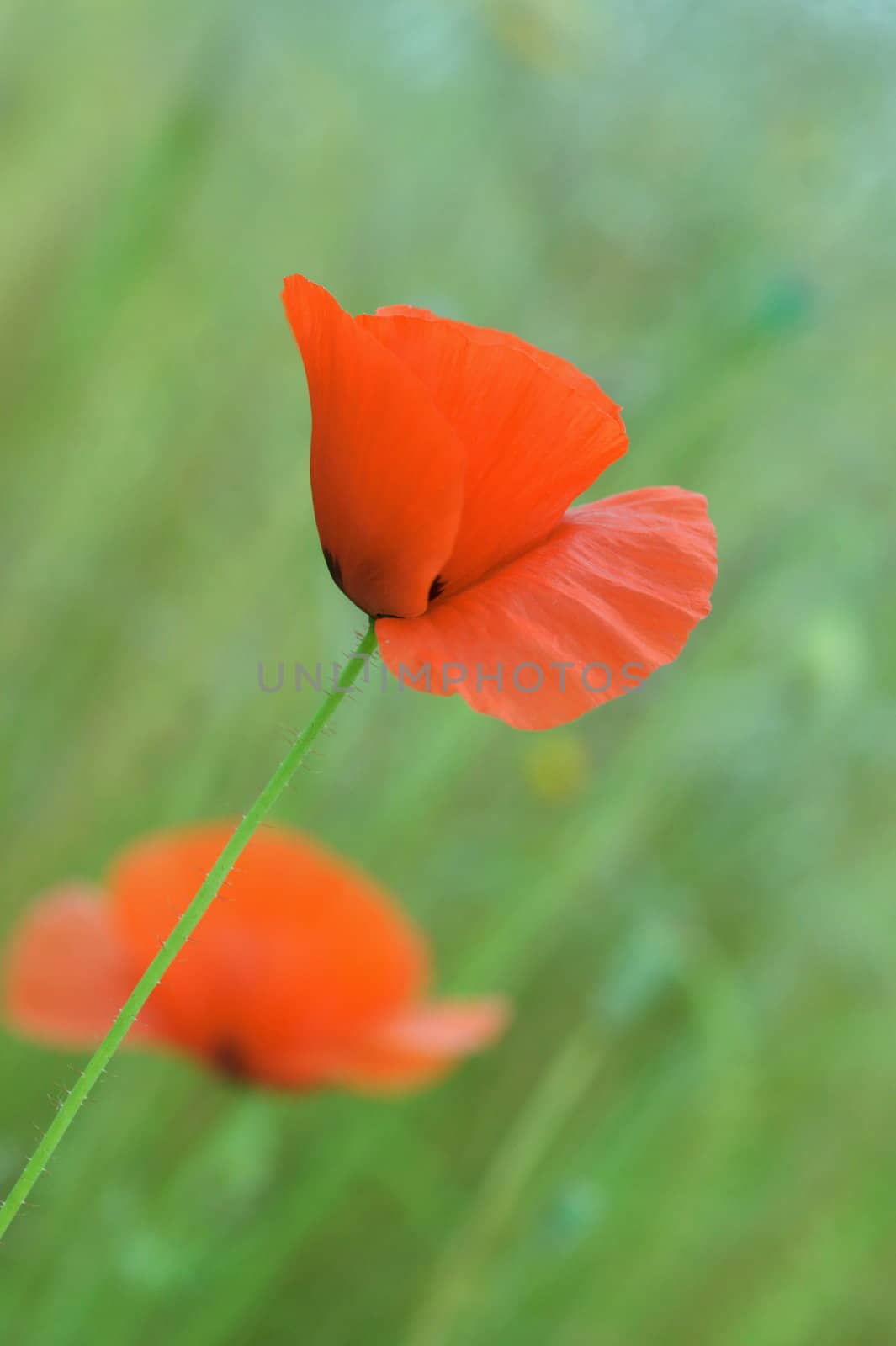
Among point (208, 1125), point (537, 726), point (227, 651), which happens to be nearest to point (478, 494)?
point (537, 726)

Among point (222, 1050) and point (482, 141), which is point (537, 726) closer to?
point (222, 1050)

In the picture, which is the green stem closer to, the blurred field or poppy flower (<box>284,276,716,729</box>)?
poppy flower (<box>284,276,716,729</box>)

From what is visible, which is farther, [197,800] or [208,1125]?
[208,1125]

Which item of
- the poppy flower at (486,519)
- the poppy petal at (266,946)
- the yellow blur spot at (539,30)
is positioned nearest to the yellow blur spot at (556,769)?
the poppy petal at (266,946)

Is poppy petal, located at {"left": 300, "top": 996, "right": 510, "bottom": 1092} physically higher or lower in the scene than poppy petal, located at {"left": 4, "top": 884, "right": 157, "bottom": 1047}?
higher

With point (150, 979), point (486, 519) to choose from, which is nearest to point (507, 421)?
point (486, 519)

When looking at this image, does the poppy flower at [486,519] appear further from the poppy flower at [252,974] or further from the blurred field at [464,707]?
the blurred field at [464,707]

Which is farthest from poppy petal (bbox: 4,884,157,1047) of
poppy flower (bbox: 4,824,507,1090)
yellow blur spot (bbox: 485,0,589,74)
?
yellow blur spot (bbox: 485,0,589,74)

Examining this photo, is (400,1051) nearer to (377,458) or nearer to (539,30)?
(377,458)
